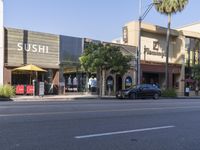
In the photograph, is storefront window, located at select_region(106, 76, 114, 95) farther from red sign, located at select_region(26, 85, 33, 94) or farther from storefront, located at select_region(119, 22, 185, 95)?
red sign, located at select_region(26, 85, 33, 94)

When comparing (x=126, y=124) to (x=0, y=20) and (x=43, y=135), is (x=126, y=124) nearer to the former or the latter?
(x=43, y=135)

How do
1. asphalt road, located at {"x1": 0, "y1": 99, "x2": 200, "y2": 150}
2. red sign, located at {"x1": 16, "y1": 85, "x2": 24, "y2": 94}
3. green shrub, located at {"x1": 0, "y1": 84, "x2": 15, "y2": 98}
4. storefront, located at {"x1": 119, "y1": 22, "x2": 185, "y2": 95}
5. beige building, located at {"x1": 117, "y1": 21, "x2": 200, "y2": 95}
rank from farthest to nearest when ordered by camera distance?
beige building, located at {"x1": 117, "y1": 21, "x2": 200, "y2": 95}, storefront, located at {"x1": 119, "y1": 22, "x2": 185, "y2": 95}, red sign, located at {"x1": 16, "y1": 85, "x2": 24, "y2": 94}, green shrub, located at {"x1": 0, "y1": 84, "x2": 15, "y2": 98}, asphalt road, located at {"x1": 0, "y1": 99, "x2": 200, "y2": 150}

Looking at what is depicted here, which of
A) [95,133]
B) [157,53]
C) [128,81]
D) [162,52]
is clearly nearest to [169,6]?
[157,53]

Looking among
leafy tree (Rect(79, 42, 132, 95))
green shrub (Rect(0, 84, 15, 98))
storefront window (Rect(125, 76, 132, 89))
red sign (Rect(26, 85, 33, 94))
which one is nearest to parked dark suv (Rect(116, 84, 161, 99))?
leafy tree (Rect(79, 42, 132, 95))

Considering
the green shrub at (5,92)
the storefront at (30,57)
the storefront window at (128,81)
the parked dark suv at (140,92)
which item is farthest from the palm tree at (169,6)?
the green shrub at (5,92)

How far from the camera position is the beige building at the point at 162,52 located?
1734 inches

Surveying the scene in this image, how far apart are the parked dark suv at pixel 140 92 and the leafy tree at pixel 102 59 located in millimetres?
2228

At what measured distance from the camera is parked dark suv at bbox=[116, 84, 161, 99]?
107 ft

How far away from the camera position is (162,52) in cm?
4850

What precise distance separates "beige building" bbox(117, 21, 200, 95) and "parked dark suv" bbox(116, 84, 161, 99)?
350 inches

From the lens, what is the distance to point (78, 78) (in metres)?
37.6

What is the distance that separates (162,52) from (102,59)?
17.7m

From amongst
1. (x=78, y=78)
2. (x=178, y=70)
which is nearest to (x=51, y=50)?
(x=78, y=78)

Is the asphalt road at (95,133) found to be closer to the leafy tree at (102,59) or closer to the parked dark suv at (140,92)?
the parked dark suv at (140,92)
